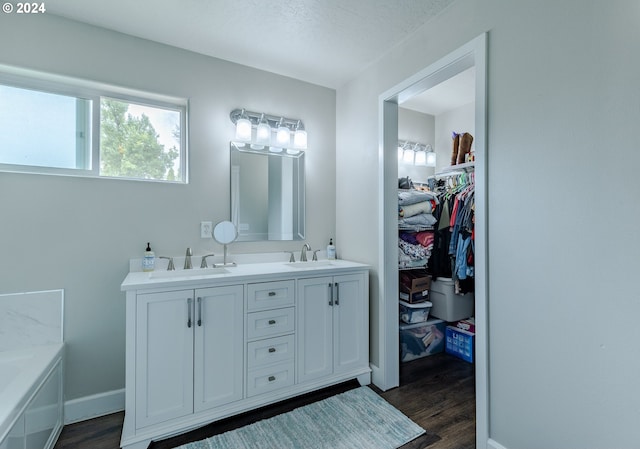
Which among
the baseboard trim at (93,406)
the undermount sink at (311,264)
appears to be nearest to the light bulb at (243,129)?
the undermount sink at (311,264)

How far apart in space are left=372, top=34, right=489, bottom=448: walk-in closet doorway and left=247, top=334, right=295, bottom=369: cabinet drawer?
28.5 inches

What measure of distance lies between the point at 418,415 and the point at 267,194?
1.91m

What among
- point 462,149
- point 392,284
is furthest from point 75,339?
point 462,149

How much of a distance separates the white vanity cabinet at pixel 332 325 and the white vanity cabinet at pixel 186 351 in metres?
0.45

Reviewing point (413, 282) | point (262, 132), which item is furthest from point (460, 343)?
point (262, 132)

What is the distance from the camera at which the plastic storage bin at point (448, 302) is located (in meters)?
2.79

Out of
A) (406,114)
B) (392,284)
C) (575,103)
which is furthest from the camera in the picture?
(406,114)

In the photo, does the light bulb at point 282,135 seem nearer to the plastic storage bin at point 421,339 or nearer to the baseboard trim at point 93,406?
the plastic storage bin at point 421,339

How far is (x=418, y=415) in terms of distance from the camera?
1.95 meters

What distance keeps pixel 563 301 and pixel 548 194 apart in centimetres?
46

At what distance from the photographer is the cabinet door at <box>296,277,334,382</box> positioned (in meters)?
2.11

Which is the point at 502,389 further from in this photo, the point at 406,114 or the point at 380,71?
the point at 406,114

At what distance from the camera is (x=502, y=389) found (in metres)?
1.52

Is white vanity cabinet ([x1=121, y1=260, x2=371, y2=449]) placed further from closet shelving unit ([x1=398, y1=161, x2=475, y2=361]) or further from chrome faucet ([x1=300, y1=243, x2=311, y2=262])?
closet shelving unit ([x1=398, y1=161, x2=475, y2=361])
